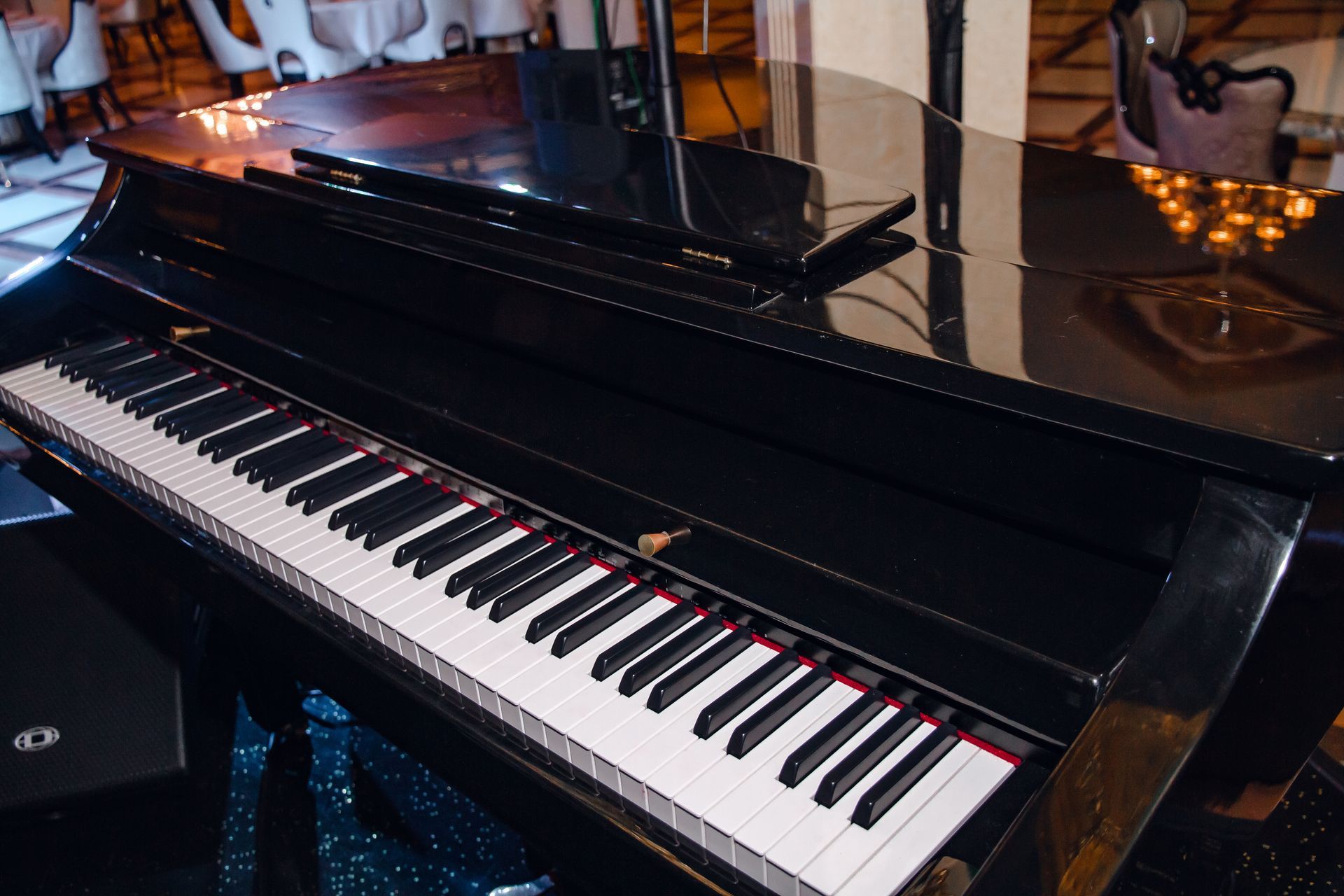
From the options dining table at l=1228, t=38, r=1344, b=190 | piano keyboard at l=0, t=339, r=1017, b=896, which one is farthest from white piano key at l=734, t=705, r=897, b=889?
Result: dining table at l=1228, t=38, r=1344, b=190

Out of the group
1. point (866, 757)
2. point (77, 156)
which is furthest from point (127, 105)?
point (866, 757)

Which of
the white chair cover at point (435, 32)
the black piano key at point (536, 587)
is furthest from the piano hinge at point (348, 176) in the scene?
the white chair cover at point (435, 32)

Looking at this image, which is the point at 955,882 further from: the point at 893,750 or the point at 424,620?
the point at 424,620

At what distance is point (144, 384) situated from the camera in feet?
6.30

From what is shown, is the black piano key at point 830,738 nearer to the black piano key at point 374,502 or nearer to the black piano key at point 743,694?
the black piano key at point 743,694

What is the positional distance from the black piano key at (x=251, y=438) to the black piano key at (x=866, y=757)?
1.06 meters

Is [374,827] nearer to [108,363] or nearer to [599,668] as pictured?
[108,363]

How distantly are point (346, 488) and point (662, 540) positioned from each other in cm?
58

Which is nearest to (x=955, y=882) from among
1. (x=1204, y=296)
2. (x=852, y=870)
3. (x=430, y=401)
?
(x=852, y=870)

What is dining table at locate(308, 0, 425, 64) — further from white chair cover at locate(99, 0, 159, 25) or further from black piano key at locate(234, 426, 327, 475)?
black piano key at locate(234, 426, 327, 475)

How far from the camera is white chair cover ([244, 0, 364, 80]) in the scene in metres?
7.04

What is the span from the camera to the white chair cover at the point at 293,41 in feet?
23.1

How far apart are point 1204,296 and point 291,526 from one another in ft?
3.72

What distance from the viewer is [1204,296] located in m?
1.07
